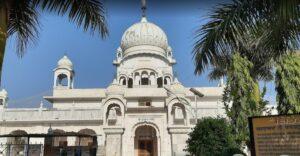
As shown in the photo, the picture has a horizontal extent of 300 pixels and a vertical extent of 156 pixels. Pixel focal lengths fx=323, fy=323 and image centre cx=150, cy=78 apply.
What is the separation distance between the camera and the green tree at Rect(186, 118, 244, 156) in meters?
12.5

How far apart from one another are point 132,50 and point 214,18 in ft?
110

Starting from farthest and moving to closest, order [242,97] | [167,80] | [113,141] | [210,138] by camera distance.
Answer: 1. [167,80]
2. [113,141]
3. [242,97]
4. [210,138]

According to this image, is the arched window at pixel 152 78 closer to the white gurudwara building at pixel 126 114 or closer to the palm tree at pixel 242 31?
the white gurudwara building at pixel 126 114

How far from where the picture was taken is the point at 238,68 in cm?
1462

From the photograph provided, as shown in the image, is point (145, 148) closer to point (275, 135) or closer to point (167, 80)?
point (167, 80)

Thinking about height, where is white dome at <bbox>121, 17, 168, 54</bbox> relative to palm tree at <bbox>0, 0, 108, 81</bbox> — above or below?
above

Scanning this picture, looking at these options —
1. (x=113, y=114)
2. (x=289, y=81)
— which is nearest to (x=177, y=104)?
(x=113, y=114)

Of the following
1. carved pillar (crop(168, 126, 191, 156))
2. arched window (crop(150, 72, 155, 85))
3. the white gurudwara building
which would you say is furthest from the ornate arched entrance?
arched window (crop(150, 72, 155, 85))

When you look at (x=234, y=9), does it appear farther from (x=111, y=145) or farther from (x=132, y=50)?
(x=132, y=50)

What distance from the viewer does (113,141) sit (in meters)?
25.0

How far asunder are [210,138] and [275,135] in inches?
286

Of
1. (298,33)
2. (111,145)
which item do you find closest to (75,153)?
(298,33)

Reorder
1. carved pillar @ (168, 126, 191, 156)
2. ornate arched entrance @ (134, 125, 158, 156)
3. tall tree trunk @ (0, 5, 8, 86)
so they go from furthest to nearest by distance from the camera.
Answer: ornate arched entrance @ (134, 125, 158, 156) < carved pillar @ (168, 126, 191, 156) < tall tree trunk @ (0, 5, 8, 86)

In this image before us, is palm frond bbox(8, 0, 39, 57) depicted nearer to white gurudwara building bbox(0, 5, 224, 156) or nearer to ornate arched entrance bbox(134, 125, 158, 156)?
white gurudwara building bbox(0, 5, 224, 156)
